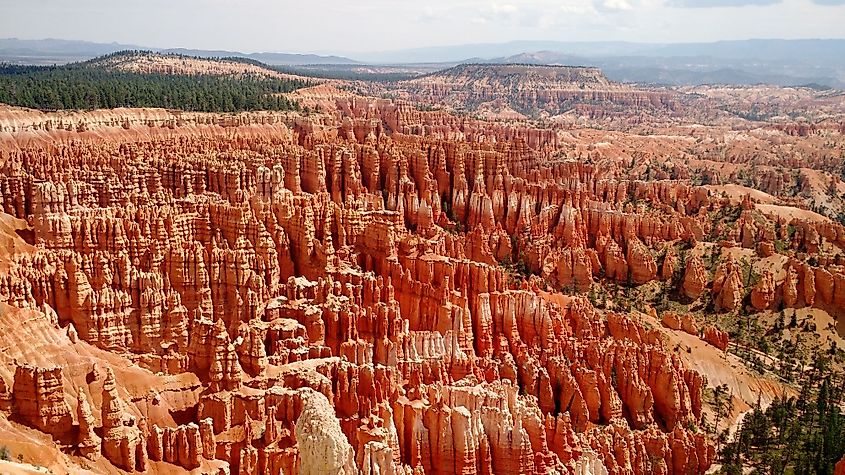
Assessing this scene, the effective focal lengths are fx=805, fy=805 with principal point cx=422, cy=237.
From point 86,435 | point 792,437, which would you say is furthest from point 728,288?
point 86,435

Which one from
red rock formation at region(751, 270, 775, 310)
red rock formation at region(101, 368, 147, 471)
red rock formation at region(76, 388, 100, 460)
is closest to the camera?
red rock formation at region(76, 388, 100, 460)

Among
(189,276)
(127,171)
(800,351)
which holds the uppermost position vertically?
(127,171)

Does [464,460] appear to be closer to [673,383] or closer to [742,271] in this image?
[673,383]

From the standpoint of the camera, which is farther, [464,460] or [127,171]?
[127,171]

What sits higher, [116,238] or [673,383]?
[116,238]

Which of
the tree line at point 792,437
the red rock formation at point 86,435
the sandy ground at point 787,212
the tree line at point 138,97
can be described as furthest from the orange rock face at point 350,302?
the tree line at point 138,97

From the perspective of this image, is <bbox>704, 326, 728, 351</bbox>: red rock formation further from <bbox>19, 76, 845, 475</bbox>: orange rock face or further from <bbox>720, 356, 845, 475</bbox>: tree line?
<bbox>720, 356, 845, 475</bbox>: tree line

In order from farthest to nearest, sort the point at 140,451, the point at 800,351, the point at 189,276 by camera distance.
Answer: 1. the point at 800,351
2. the point at 189,276
3. the point at 140,451

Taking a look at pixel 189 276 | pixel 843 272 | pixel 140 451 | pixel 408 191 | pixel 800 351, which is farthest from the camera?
pixel 408 191

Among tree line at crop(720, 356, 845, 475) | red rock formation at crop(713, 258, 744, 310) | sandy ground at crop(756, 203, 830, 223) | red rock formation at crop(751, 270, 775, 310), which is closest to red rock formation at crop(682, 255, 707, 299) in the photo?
red rock formation at crop(713, 258, 744, 310)

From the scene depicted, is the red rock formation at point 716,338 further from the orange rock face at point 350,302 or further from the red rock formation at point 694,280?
the red rock formation at point 694,280

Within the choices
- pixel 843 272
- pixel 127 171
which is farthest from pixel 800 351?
pixel 127 171
